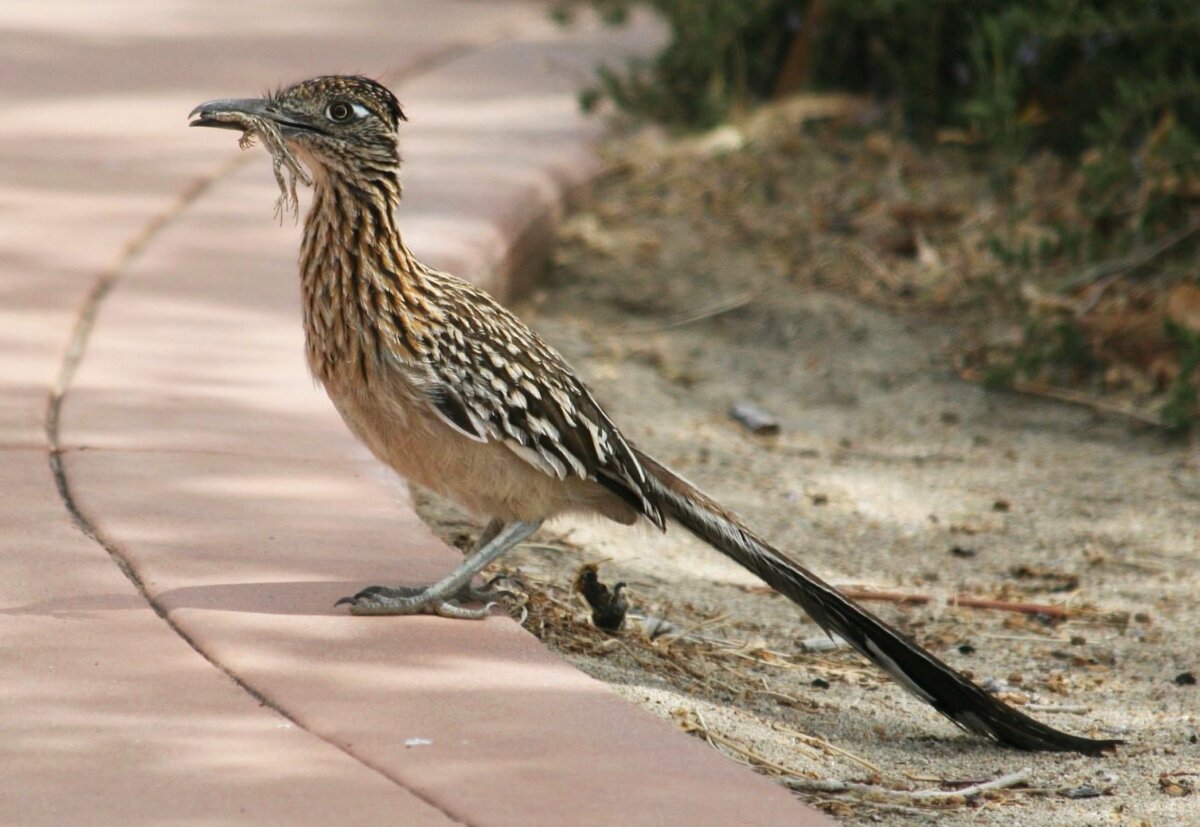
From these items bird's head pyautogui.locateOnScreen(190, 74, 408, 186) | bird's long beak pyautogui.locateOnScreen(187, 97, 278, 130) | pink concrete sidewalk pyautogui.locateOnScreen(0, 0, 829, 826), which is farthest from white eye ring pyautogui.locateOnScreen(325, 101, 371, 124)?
pink concrete sidewalk pyautogui.locateOnScreen(0, 0, 829, 826)

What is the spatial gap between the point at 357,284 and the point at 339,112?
42 cm

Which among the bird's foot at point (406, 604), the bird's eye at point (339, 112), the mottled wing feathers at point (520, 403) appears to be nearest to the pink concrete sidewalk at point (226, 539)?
the bird's foot at point (406, 604)

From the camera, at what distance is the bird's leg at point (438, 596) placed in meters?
4.01

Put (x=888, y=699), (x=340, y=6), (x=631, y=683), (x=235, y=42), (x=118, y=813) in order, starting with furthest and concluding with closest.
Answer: (x=340, y=6) < (x=235, y=42) < (x=888, y=699) < (x=631, y=683) < (x=118, y=813)

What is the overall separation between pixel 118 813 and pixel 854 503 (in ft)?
11.0

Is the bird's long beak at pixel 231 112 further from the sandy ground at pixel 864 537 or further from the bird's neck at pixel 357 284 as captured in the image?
the sandy ground at pixel 864 537

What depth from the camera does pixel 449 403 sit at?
160 inches

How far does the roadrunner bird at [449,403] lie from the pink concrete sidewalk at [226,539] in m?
0.31

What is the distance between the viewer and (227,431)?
5.02 m

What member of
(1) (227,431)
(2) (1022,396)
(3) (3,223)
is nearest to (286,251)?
(3) (3,223)

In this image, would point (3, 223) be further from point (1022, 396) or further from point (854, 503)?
point (1022, 396)

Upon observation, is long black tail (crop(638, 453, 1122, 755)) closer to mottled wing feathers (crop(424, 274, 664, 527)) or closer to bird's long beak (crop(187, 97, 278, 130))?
mottled wing feathers (crop(424, 274, 664, 527))

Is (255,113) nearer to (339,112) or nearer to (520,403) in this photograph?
(339,112)

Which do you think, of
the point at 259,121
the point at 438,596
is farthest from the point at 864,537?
the point at 259,121
